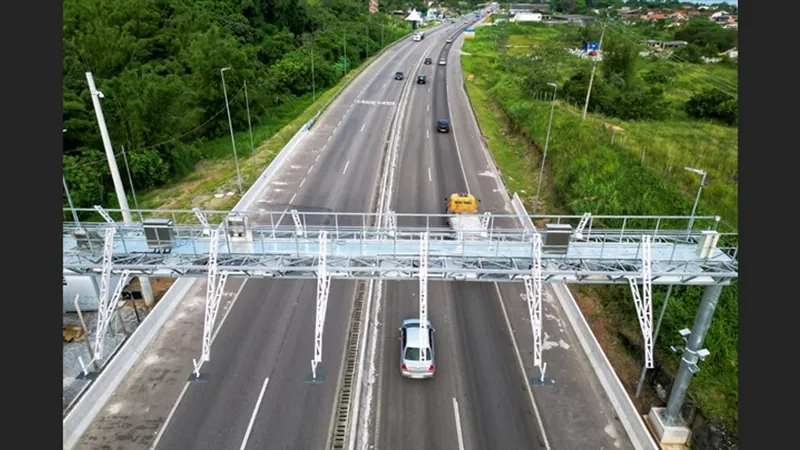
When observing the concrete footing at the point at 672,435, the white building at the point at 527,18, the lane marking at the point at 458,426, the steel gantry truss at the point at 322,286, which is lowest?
the lane marking at the point at 458,426

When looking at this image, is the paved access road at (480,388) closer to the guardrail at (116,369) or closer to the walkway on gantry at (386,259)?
the walkway on gantry at (386,259)

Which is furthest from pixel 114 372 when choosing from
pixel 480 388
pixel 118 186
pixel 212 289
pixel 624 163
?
pixel 624 163

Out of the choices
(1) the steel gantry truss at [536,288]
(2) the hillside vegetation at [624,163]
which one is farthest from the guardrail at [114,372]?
(2) the hillside vegetation at [624,163]

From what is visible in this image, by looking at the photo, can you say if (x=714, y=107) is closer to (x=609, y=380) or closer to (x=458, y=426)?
(x=609, y=380)

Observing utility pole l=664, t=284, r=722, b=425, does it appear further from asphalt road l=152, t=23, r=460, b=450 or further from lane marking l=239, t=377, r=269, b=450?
lane marking l=239, t=377, r=269, b=450

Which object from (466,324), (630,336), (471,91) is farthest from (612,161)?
(471,91)

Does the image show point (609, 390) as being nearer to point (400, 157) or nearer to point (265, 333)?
point (265, 333)
